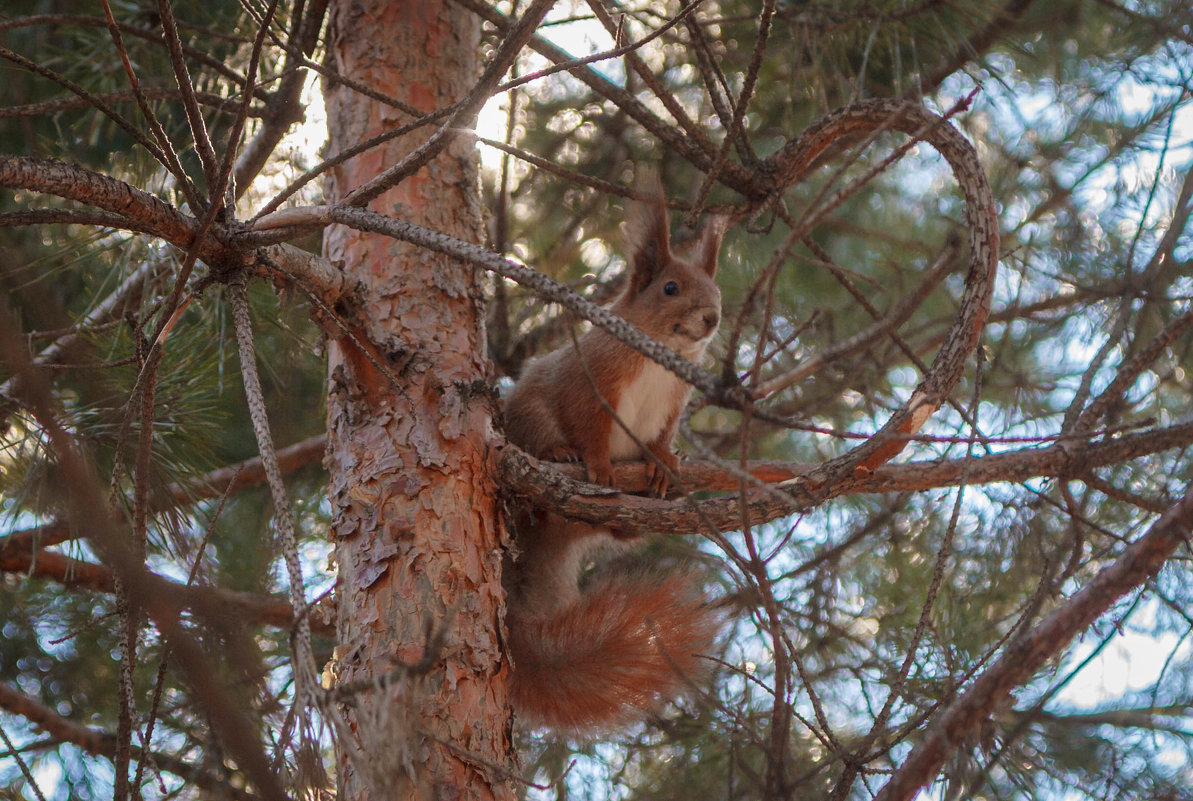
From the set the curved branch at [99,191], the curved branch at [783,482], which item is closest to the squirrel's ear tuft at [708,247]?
the curved branch at [783,482]

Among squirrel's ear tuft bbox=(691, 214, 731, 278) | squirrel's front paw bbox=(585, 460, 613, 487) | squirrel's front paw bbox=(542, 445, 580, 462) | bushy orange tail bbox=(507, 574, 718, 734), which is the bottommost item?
bushy orange tail bbox=(507, 574, 718, 734)

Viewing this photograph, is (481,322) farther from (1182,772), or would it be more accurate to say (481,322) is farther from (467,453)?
(1182,772)

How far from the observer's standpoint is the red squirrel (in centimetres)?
205

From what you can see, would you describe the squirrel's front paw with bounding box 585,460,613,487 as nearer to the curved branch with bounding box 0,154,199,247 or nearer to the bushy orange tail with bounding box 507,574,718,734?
the bushy orange tail with bounding box 507,574,718,734

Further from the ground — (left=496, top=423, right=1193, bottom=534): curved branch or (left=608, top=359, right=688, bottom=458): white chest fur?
(left=608, top=359, right=688, bottom=458): white chest fur

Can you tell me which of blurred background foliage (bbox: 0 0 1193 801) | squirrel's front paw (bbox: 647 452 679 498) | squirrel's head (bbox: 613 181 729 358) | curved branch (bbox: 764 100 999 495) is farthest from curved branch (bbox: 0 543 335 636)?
curved branch (bbox: 764 100 999 495)

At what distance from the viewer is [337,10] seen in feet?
7.38

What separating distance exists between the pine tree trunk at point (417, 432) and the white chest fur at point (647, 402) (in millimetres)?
689

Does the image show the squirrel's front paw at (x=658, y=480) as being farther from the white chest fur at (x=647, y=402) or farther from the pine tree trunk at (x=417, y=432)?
the pine tree trunk at (x=417, y=432)

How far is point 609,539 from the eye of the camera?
2469 millimetres

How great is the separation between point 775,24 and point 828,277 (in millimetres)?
1073

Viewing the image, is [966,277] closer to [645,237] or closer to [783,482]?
[783,482]

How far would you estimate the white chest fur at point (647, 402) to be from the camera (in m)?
2.58

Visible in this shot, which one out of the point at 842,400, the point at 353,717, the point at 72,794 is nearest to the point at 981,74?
the point at 842,400
